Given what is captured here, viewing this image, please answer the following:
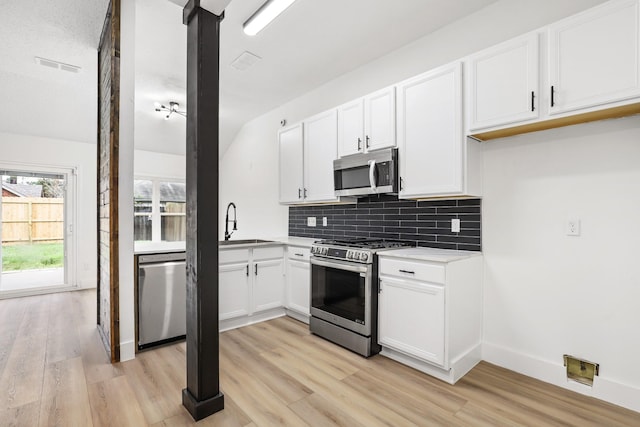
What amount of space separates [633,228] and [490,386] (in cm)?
138

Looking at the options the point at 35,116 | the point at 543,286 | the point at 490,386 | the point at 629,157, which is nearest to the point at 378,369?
the point at 490,386

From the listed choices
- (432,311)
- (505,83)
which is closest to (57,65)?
(505,83)

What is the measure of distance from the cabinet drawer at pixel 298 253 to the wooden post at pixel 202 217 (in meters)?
1.64

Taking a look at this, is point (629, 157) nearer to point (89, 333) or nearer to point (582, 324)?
point (582, 324)

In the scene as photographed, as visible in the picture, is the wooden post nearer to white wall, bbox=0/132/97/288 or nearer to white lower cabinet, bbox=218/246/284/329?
white lower cabinet, bbox=218/246/284/329

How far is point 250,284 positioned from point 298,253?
63cm

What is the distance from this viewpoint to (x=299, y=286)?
3598 millimetres

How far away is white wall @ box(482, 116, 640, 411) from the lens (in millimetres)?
2010

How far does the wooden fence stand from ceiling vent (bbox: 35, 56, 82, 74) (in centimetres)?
252

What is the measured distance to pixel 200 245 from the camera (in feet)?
6.26

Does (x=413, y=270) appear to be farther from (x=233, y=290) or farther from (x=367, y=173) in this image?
(x=233, y=290)

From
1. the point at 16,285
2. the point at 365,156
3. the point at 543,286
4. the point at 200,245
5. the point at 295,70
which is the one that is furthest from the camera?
the point at 16,285

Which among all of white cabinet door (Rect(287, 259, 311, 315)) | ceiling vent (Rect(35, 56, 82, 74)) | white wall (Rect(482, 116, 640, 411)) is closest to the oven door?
white cabinet door (Rect(287, 259, 311, 315))

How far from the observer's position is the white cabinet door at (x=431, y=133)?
248 cm
